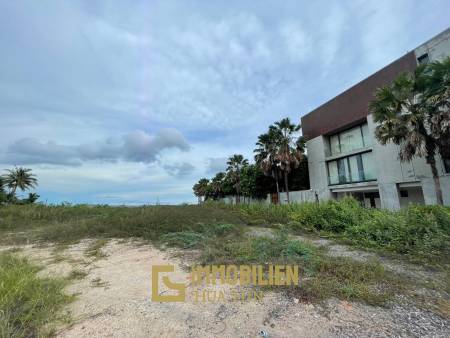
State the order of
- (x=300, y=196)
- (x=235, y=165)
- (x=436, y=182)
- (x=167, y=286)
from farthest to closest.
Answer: (x=235, y=165)
(x=300, y=196)
(x=436, y=182)
(x=167, y=286)

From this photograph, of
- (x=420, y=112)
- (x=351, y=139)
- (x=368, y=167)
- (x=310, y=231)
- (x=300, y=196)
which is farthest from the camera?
(x=300, y=196)

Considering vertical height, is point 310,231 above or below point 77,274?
above

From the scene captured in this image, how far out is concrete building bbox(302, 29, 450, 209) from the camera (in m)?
11.3

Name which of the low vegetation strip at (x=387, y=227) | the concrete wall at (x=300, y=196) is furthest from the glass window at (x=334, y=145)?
the low vegetation strip at (x=387, y=227)

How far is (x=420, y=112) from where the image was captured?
9.58 m

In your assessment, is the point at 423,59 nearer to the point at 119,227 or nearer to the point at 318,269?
the point at 318,269

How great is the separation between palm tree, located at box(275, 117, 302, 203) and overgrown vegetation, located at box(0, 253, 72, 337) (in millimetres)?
16920

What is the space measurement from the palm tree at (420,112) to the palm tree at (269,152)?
28.8 ft

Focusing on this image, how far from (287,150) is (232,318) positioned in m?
17.2

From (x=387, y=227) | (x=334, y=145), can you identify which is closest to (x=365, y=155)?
(x=334, y=145)

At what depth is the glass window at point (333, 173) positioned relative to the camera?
17.1m

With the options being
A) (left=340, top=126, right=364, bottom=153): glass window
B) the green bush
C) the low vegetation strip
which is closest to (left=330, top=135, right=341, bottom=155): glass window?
(left=340, top=126, right=364, bottom=153): glass window

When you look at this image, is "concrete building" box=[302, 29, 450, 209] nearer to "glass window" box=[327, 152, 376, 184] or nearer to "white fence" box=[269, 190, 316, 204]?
"glass window" box=[327, 152, 376, 184]

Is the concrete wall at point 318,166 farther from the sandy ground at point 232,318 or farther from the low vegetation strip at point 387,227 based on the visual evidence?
the sandy ground at point 232,318
